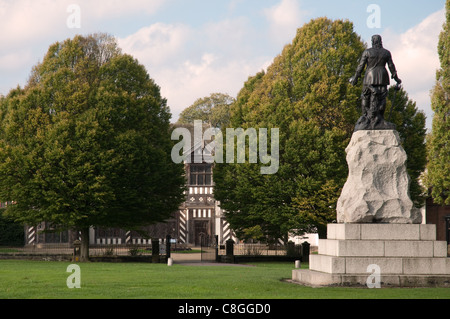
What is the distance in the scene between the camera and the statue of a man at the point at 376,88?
58.9 ft

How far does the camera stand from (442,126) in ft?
112

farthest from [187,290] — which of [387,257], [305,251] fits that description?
[305,251]

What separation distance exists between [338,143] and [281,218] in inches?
190

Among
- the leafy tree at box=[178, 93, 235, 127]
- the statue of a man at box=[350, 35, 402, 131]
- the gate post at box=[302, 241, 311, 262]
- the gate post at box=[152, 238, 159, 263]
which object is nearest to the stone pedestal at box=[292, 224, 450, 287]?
the statue of a man at box=[350, 35, 402, 131]

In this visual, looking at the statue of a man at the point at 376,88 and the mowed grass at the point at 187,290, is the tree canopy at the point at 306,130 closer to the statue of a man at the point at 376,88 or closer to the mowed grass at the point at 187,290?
the statue of a man at the point at 376,88

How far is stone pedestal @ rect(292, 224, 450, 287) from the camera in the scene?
53.3 feet

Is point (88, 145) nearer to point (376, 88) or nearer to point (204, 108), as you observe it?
point (376, 88)

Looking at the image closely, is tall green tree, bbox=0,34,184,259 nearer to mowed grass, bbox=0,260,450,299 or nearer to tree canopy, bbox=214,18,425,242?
tree canopy, bbox=214,18,425,242

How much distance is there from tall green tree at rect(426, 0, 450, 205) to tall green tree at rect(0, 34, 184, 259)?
1417cm

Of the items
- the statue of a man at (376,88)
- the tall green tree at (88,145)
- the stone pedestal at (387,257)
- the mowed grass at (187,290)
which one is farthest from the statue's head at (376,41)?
the tall green tree at (88,145)

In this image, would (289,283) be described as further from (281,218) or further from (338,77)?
(338,77)

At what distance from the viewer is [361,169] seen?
17484 mm

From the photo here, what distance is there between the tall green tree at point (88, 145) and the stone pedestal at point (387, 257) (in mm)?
16373

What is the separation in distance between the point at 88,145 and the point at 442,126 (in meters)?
19.2
